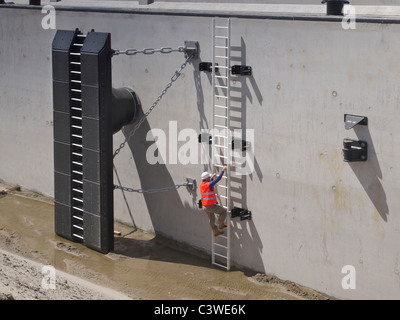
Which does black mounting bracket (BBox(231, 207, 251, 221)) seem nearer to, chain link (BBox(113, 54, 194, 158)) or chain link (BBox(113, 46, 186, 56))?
chain link (BBox(113, 54, 194, 158))

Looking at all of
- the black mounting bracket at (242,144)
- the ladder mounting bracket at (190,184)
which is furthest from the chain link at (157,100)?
the black mounting bracket at (242,144)

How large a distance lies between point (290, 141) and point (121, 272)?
11.8 feet

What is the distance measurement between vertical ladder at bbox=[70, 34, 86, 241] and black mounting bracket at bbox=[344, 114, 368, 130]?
4.91m

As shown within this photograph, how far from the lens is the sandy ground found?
1218 centimetres

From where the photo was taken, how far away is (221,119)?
13234mm

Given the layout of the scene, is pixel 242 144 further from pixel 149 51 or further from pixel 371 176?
pixel 371 176

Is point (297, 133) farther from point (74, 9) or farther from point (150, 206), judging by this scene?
point (74, 9)

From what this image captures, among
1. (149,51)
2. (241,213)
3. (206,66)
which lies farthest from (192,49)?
(241,213)

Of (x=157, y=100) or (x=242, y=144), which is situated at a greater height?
(x=157, y=100)

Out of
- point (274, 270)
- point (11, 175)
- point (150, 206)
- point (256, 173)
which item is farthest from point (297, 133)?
point (11, 175)

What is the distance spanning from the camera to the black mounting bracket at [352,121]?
11.1 metres
